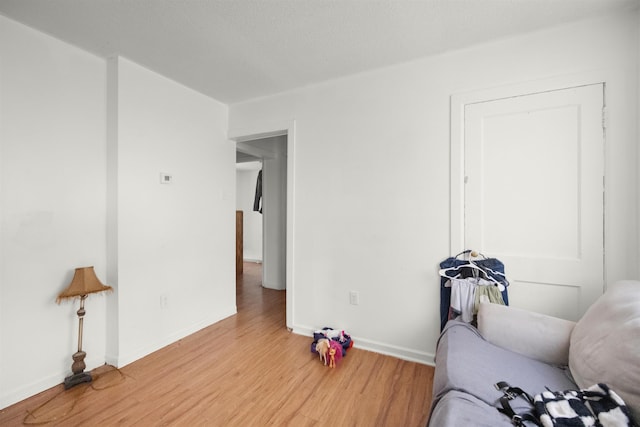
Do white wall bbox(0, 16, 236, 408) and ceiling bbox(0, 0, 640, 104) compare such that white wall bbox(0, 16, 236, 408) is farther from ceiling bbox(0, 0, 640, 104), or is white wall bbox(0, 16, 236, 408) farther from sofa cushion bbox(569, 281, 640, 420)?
sofa cushion bbox(569, 281, 640, 420)

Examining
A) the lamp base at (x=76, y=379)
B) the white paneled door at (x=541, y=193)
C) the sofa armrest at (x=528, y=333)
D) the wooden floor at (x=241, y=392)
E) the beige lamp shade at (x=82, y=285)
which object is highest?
the white paneled door at (x=541, y=193)

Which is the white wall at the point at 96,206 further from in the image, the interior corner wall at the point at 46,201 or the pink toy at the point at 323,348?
the pink toy at the point at 323,348

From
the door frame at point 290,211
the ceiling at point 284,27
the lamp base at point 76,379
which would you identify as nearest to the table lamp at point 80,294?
the lamp base at point 76,379

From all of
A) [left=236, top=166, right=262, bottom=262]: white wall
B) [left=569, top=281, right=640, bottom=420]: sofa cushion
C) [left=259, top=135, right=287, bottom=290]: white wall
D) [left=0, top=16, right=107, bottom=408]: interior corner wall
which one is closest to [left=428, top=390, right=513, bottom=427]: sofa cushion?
[left=569, top=281, right=640, bottom=420]: sofa cushion

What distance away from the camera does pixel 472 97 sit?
6.82 feet

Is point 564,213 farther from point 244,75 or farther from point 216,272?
point 216,272

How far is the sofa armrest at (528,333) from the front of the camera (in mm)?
1455

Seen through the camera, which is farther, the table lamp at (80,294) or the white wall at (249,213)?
the white wall at (249,213)

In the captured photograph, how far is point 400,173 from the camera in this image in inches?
91.4

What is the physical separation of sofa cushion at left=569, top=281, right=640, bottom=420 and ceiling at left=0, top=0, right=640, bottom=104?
5.52 feet

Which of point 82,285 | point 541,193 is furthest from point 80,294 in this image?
point 541,193

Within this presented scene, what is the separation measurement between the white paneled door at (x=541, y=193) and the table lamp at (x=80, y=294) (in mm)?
2770

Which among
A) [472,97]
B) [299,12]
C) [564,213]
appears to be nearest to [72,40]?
[299,12]

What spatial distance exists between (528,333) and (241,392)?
1782 mm
